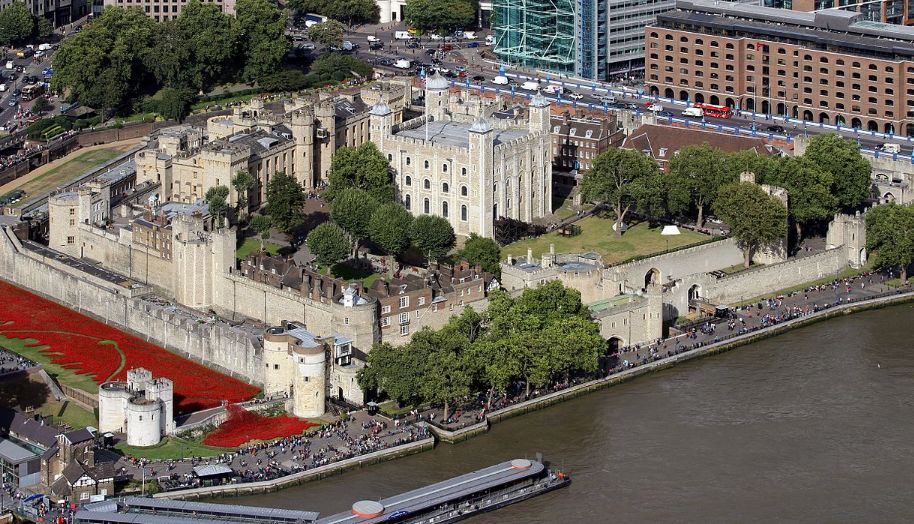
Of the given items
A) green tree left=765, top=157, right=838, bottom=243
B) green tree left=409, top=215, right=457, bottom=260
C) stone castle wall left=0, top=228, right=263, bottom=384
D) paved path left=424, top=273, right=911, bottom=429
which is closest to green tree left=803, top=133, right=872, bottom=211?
green tree left=765, top=157, right=838, bottom=243

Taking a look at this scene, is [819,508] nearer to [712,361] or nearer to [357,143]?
[712,361]

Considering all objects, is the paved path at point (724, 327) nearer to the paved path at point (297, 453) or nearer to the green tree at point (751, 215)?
the paved path at point (297, 453)

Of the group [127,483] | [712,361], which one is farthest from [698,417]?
[127,483]

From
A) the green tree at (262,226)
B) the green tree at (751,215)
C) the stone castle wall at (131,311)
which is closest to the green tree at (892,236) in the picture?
the green tree at (751,215)

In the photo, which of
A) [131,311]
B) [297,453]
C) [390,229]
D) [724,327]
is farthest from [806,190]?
[297,453]

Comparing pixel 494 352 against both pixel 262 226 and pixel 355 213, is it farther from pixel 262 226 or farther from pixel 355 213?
pixel 262 226

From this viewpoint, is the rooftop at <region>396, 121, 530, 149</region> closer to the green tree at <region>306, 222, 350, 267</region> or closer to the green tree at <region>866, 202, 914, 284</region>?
the green tree at <region>306, 222, 350, 267</region>
